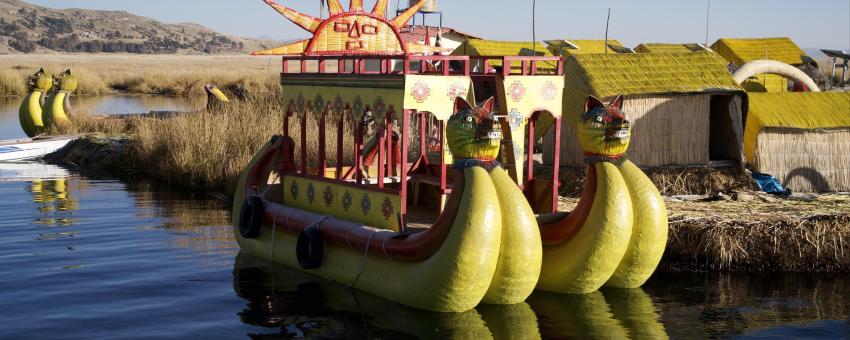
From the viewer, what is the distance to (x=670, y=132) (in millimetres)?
18531

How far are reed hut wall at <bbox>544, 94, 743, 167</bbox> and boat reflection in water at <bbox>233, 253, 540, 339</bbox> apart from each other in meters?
5.86

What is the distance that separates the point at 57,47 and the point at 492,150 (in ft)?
441

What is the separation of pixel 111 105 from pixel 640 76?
109ft

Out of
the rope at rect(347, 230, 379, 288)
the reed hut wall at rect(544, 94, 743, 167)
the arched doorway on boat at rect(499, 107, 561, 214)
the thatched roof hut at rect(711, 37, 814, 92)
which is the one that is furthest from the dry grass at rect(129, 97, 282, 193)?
the thatched roof hut at rect(711, 37, 814, 92)

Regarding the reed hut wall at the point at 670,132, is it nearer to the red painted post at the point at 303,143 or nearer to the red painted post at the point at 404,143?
the red painted post at the point at 303,143

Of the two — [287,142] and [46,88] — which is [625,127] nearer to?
[287,142]

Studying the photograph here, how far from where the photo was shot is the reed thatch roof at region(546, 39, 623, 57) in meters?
32.5

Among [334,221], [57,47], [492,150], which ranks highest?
[57,47]

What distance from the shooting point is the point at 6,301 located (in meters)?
13.5

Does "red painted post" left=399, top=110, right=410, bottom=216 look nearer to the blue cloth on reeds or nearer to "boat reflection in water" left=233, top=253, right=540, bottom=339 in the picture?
"boat reflection in water" left=233, top=253, right=540, bottom=339

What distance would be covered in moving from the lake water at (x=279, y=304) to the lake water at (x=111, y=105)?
1960 cm

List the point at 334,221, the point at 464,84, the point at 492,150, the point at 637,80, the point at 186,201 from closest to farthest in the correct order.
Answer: the point at 492,150
the point at 464,84
the point at 334,221
the point at 637,80
the point at 186,201

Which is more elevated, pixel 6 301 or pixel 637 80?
pixel 637 80

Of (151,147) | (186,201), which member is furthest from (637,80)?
(151,147)
